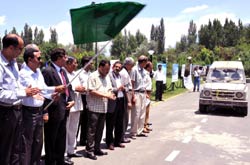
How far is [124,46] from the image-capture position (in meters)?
98.2

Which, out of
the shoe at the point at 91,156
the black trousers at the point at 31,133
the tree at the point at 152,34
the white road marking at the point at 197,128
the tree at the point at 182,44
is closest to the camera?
the black trousers at the point at 31,133

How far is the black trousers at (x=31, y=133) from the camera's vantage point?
4.63 m

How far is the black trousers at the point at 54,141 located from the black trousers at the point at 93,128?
98 cm

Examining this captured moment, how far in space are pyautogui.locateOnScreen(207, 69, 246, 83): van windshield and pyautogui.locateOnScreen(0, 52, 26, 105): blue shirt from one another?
10.6 meters

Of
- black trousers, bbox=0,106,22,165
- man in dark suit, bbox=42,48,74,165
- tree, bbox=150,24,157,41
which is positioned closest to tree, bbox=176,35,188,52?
tree, bbox=150,24,157,41

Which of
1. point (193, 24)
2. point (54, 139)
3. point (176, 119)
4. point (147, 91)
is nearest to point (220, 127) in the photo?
point (176, 119)

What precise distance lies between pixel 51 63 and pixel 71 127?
1443 millimetres

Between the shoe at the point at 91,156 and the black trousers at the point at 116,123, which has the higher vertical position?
the black trousers at the point at 116,123

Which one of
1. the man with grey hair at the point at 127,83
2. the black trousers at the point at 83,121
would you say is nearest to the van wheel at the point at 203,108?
the man with grey hair at the point at 127,83

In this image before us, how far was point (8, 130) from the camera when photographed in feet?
13.9

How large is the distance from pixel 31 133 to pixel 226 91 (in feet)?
31.2

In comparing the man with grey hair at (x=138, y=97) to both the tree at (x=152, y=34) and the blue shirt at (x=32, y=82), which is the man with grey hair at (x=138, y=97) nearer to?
the blue shirt at (x=32, y=82)

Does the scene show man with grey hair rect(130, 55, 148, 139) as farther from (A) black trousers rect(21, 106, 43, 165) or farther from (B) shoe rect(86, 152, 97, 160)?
(A) black trousers rect(21, 106, 43, 165)

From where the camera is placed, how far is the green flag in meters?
5.55
